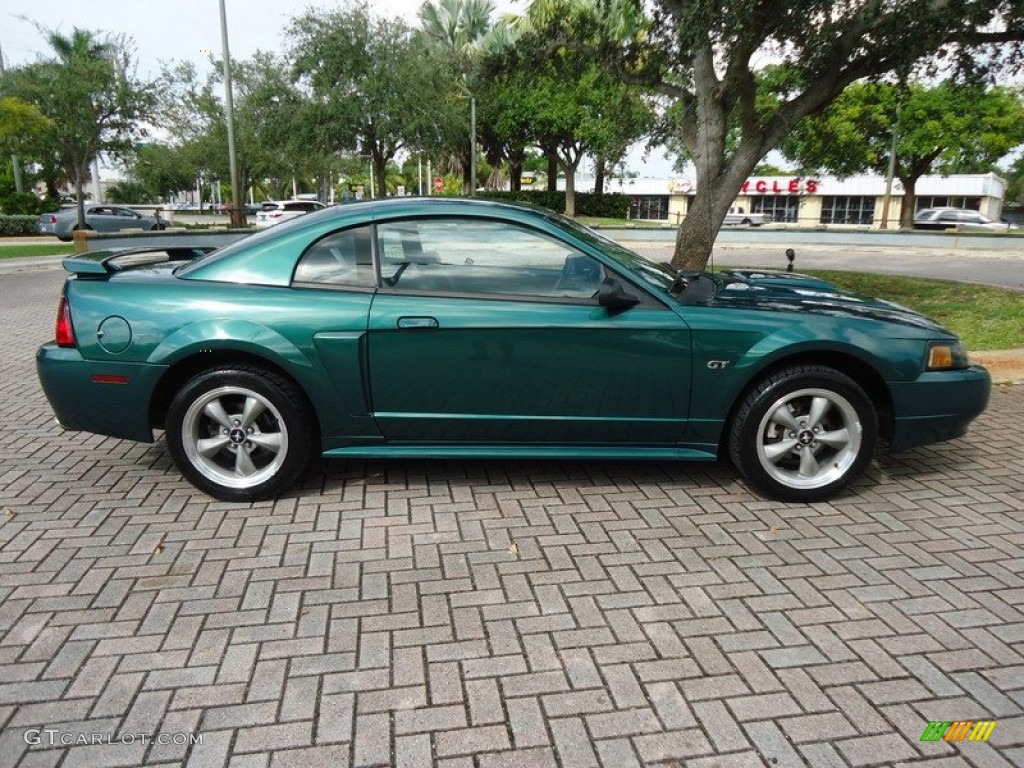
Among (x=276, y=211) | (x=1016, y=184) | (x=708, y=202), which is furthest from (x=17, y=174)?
(x=1016, y=184)

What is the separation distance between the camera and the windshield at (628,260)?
4.02 metres

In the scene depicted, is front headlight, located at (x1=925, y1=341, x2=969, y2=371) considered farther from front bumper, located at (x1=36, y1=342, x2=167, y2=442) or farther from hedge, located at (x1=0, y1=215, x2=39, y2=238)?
hedge, located at (x1=0, y1=215, x2=39, y2=238)

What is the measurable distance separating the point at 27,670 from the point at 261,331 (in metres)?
1.79

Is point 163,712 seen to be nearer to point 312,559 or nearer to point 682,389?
point 312,559

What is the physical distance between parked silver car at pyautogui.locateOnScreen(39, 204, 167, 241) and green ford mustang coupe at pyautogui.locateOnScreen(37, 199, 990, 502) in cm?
2513

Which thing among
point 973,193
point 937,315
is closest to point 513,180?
point 973,193

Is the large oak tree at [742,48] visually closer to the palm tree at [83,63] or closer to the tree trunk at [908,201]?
the palm tree at [83,63]

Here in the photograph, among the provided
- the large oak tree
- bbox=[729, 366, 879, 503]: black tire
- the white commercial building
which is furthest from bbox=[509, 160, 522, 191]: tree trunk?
bbox=[729, 366, 879, 503]: black tire

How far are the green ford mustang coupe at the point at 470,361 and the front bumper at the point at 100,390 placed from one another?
0.01m

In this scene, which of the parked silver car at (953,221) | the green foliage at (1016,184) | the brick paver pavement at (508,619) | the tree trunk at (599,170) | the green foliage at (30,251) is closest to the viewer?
the brick paver pavement at (508,619)

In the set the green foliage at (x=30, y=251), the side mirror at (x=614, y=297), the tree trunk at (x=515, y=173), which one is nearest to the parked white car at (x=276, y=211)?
the green foliage at (x=30, y=251)

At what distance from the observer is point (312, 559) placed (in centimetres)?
342

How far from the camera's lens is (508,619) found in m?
2.94

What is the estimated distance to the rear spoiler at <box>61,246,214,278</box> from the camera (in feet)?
13.4
